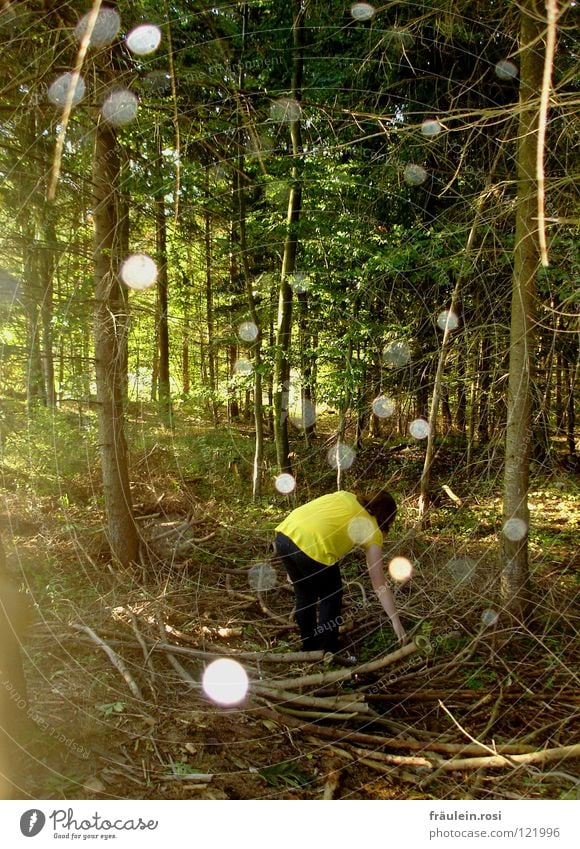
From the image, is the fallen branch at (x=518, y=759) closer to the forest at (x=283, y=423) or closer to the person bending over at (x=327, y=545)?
the forest at (x=283, y=423)

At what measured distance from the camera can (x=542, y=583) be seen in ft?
12.2

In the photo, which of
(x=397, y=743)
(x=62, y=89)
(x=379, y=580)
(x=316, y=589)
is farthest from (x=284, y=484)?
(x=62, y=89)

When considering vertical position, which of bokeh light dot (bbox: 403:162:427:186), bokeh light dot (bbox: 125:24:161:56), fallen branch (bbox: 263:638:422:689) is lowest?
fallen branch (bbox: 263:638:422:689)

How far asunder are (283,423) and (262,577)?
2.48 m

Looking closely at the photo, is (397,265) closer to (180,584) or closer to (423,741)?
(180,584)

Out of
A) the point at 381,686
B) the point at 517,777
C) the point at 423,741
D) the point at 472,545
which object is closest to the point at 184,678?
the point at 381,686

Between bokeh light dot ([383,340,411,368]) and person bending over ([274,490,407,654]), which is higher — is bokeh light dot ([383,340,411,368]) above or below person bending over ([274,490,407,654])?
above

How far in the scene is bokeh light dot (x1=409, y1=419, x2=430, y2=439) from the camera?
7859 millimetres

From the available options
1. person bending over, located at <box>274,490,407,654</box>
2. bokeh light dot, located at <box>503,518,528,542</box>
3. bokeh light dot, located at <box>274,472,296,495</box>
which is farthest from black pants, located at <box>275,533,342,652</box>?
bokeh light dot, located at <box>274,472,296,495</box>

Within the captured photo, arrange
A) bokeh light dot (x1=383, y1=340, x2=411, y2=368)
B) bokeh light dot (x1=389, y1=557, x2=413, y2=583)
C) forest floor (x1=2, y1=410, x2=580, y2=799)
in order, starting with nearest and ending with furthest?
forest floor (x1=2, y1=410, x2=580, y2=799) < bokeh light dot (x1=389, y1=557, x2=413, y2=583) < bokeh light dot (x1=383, y1=340, x2=411, y2=368)

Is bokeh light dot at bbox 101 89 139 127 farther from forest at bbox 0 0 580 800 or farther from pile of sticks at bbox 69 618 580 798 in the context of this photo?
pile of sticks at bbox 69 618 580 798

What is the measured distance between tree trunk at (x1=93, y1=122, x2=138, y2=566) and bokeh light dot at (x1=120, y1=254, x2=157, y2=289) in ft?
0.58

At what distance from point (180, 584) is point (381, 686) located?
1.95 metres

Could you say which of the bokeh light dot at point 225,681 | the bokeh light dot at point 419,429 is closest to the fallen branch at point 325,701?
the bokeh light dot at point 225,681
